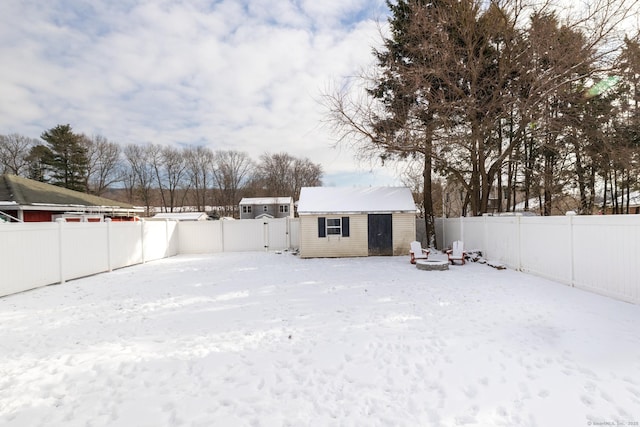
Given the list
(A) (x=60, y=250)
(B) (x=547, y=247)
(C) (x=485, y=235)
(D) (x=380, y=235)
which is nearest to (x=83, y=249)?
(A) (x=60, y=250)

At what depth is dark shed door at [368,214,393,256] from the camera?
46.0 ft

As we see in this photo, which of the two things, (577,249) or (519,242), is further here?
(519,242)

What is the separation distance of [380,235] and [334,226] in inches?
79.8

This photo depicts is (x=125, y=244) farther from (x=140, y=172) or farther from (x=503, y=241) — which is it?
(x=140, y=172)

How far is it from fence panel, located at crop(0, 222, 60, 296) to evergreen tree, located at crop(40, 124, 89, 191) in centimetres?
2574

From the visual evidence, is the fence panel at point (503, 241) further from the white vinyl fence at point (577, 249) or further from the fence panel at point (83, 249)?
the fence panel at point (83, 249)

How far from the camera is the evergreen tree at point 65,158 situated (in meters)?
28.2

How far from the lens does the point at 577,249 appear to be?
6.90 metres

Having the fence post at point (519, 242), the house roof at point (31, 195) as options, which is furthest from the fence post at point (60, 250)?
the fence post at point (519, 242)

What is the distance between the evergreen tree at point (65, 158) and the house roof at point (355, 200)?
82.7 ft

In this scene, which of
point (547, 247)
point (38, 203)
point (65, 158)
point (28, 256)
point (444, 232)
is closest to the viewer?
point (28, 256)

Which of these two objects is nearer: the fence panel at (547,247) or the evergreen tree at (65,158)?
the fence panel at (547,247)

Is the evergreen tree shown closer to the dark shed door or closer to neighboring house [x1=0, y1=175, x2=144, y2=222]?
neighboring house [x1=0, y1=175, x2=144, y2=222]

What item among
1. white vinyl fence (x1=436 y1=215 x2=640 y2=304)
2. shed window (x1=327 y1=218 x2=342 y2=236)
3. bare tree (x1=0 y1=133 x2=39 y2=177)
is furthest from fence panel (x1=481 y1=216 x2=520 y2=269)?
bare tree (x1=0 y1=133 x2=39 y2=177)
